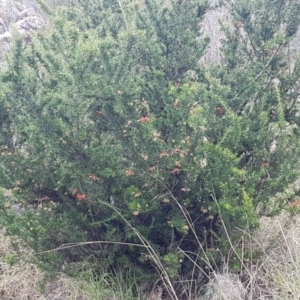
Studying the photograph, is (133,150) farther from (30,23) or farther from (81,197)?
(30,23)

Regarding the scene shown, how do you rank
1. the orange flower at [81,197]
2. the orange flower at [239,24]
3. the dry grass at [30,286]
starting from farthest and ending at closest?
1. the orange flower at [239,24]
2. the dry grass at [30,286]
3. the orange flower at [81,197]

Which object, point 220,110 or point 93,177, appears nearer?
point 93,177

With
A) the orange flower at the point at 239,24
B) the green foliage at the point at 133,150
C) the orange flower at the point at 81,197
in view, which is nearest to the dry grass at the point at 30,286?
the green foliage at the point at 133,150

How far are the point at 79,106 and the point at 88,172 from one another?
39 centimetres

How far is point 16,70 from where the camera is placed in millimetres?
2787

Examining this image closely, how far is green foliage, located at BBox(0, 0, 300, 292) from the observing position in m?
2.49

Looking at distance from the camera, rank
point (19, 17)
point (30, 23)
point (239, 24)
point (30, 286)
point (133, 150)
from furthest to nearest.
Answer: point (19, 17) → point (30, 23) → point (239, 24) → point (30, 286) → point (133, 150)

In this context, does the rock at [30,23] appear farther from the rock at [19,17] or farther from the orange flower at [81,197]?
the orange flower at [81,197]

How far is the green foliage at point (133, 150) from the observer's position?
249 centimetres

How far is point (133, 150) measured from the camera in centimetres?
261

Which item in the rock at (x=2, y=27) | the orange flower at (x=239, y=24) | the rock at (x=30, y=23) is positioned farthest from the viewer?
the rock at (x=30, y=23)

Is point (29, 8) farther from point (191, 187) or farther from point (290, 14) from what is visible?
point (191, 187)

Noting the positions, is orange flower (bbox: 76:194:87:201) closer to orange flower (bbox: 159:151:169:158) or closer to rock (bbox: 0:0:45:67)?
orange flower (bbox: 159:151:169:158)

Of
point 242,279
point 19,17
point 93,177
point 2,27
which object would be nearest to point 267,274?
point 242,279
